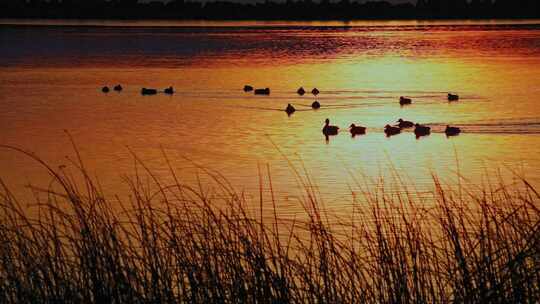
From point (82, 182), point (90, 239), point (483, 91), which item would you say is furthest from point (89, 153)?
point (483, 91)

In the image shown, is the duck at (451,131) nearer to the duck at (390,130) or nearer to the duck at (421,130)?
the duck at (421,130)

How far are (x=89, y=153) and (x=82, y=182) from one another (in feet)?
16.7

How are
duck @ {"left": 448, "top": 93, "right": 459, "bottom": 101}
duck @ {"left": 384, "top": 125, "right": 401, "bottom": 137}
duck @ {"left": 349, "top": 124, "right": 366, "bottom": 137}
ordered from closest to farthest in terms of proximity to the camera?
1. duck @ {"left": 384, "top": 125, "right": 401, "bottom": 137}
2. duck @ {"left": 349, "top": 124, "right": 366, "bottom": 137}
3. duck @ {"left": 448, "top": 93, "right": 459, "bottom": 101}

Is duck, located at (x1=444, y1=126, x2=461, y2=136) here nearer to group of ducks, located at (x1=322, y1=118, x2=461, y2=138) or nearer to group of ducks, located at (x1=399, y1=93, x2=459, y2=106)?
group of ducks, located at (x1=322, y1=118, x2=461, y2=138)

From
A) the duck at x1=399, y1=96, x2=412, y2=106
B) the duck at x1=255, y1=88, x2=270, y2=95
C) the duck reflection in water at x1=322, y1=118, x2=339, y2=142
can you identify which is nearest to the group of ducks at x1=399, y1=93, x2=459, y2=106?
the duck at x1=399, y1=96, x2=412, y2=106

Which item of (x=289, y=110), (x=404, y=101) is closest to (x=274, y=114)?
(x=289, y=110)

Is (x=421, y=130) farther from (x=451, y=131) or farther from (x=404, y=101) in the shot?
(x=404, y=101)

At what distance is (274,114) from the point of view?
102 ft

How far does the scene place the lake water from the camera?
19891mm

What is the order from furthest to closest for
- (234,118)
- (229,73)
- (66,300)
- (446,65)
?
(446,65) < (229,73) < (234,118) < (66,300)

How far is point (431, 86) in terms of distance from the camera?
41.8 meters

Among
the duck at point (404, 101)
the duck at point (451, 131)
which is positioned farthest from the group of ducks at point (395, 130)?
the duck at point (404, 101)

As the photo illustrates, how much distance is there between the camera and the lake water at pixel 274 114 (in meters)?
19.9

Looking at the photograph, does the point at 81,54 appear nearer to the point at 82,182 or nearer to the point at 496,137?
the point at 496,137
